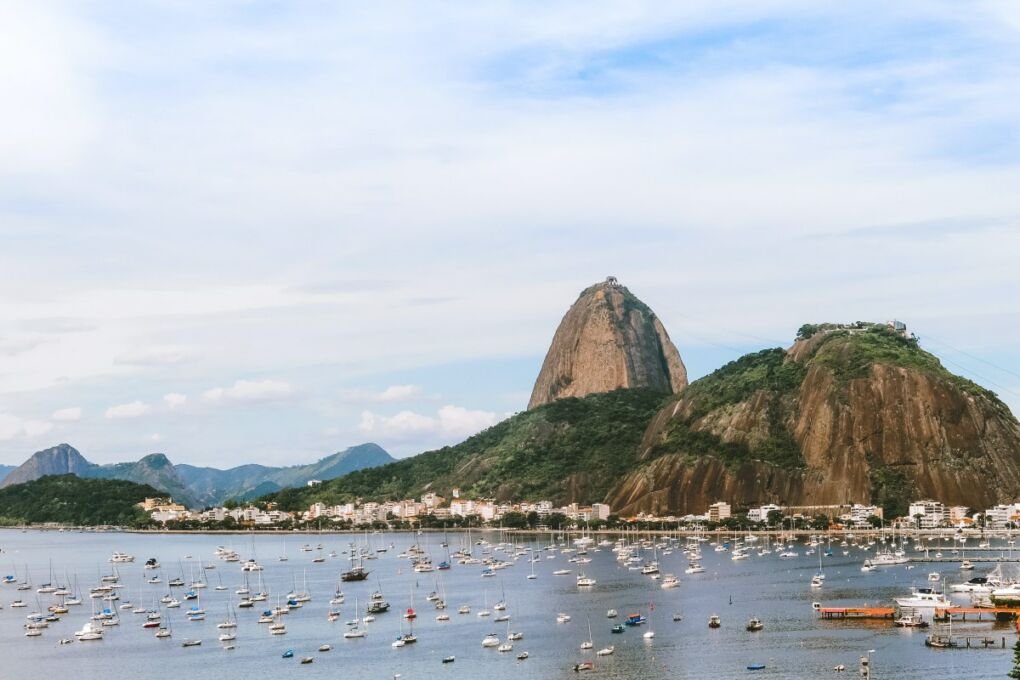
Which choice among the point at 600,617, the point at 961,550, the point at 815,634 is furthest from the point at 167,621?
the point at 961,550

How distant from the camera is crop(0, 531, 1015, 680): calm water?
82875mm

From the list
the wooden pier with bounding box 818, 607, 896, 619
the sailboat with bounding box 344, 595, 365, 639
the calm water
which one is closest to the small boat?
the calm water

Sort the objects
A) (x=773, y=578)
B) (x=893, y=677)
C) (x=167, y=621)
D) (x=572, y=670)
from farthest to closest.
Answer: (x=773, y=578), (x=167, y=621), (x=572, y=670), (x=893, y=677)

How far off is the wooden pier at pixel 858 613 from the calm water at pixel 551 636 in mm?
1340

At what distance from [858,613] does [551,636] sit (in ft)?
75.0

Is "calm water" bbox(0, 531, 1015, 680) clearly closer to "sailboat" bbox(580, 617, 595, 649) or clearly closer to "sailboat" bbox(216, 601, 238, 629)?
"sailboat" bbox(580, 617, 595, 649)

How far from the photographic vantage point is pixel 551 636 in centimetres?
9731

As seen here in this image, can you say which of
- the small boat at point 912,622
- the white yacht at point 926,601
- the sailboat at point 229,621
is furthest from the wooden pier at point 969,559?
the sailboat at point 229,621

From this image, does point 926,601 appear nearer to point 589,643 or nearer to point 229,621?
point 589,643

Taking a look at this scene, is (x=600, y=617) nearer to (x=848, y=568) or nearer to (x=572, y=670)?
(x=572, y=670)

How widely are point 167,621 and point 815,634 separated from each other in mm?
55187

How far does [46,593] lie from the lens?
149125 millimetres

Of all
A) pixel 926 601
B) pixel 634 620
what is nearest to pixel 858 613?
pixel 926 601

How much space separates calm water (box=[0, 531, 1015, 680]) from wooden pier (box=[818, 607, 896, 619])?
4.40 feet
